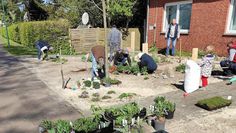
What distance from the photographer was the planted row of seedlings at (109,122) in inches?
170

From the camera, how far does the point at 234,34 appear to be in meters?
11.7

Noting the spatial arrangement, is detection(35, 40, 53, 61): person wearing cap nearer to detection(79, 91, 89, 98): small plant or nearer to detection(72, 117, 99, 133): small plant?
detection(79, 91, 89, 98): small plant

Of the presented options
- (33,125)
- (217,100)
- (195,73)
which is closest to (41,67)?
(33,125)

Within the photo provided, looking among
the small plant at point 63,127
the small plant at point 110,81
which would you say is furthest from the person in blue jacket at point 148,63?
the small plant at point 63,127

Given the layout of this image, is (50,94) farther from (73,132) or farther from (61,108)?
(73,132)

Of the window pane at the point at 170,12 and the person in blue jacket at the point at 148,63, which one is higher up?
the window pane at the point at 170,12

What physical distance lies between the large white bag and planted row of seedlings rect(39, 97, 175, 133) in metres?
2.33

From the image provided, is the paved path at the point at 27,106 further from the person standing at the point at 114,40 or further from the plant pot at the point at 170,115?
the person standing at the point at 114,40

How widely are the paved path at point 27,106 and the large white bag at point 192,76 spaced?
3296 mm

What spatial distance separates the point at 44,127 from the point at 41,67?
8.49 meters

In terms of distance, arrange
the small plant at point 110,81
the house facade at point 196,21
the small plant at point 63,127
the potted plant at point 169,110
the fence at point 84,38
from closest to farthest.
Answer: the small plant at point 63,127 → the potted plant at point 169,110 → the small plant at point 110,81 → the house facade at point 196,21 → the fence at point 84,38

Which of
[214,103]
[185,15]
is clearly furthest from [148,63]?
[185,15]

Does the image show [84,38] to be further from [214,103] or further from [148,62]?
[214,103]

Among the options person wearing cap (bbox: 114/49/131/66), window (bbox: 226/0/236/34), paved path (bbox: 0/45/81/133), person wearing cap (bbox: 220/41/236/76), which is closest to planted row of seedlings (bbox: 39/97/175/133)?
paved path (bbox: 0/45/81/133)
